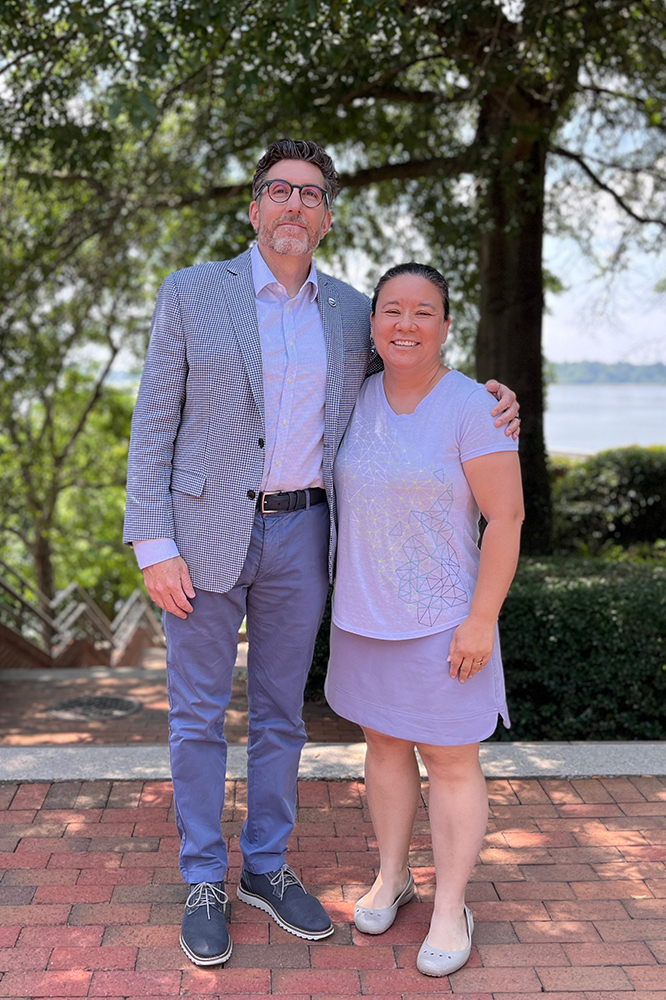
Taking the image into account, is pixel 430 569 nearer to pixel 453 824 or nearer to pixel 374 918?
pixel 453 824

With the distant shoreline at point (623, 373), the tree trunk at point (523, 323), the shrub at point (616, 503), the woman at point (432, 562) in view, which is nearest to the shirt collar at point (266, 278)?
the woman at point (432, 562)

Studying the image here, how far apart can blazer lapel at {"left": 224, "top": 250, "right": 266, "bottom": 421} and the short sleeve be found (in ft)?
1.86

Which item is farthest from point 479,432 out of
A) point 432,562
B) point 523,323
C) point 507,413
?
point 523,323

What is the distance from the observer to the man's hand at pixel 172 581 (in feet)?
8.54

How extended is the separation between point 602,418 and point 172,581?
3517cm

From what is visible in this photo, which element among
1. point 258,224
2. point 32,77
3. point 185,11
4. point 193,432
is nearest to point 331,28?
point 185,11

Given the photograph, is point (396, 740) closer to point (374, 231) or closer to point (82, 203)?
point (82, 203)

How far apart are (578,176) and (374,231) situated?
226cm

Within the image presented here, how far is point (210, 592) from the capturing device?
104 inches

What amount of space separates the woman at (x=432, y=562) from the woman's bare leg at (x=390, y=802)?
110mm

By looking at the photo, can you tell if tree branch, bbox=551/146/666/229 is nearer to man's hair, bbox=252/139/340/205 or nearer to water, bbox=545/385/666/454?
man's hair, bbox=252/139/340/205

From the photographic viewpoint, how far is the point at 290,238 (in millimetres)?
2633

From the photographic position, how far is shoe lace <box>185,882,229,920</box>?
266 cm

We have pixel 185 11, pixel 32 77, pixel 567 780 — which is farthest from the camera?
pixel 32 77
